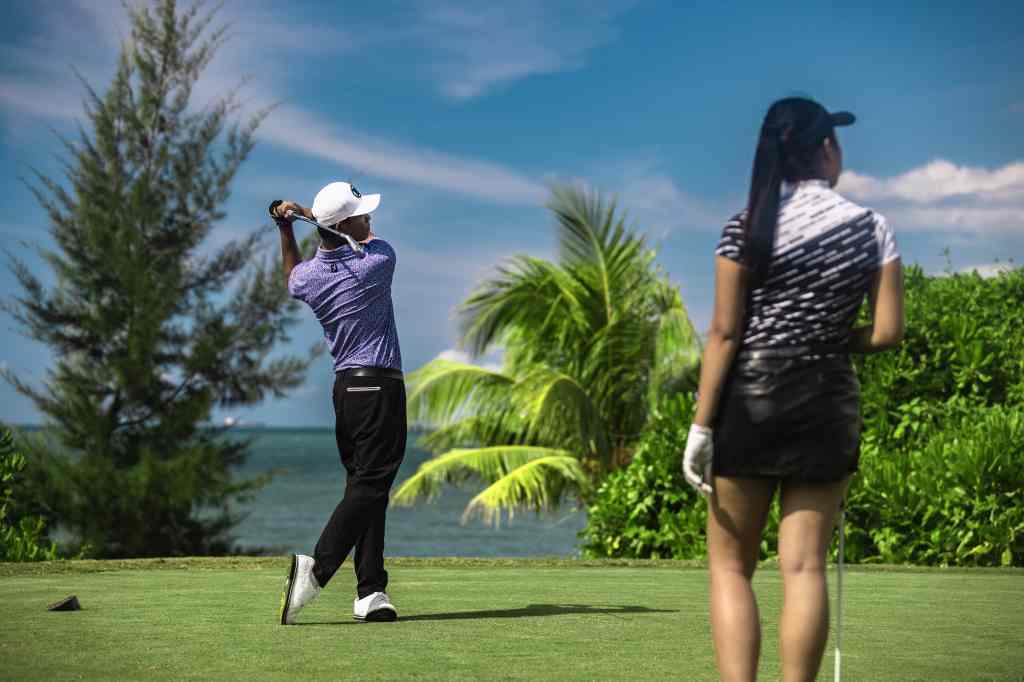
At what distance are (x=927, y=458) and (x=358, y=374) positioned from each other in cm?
651

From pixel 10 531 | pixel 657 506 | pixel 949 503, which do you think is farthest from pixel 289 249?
pixel 10 531

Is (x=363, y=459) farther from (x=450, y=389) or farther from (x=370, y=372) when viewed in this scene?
(x=450, y=389)

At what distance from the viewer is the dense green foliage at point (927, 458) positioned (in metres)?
10.7

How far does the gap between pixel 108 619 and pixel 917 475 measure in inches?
286

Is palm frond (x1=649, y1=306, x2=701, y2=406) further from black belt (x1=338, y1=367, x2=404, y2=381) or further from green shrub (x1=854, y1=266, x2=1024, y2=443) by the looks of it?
black belt (x1=338, y1=367, x2=404, y2=381)

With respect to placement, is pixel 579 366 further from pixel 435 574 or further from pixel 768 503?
pixel 768 503

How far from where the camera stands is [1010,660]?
17.0 feet

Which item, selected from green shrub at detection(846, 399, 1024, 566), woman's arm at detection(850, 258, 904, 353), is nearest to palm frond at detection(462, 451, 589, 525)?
green shrub at detection(846, 399, 1024, 566)

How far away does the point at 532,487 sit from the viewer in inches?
722

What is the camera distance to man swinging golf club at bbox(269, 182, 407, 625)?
6.34 m

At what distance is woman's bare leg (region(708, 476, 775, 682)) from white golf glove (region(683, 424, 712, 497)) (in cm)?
4

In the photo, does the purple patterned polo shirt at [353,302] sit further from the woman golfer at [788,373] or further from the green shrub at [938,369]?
the green shrub at [938,369]

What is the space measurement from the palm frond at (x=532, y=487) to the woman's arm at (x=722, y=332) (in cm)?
1405

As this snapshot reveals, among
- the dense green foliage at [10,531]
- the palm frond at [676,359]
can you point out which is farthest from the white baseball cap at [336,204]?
the palm frond at [676,359]
